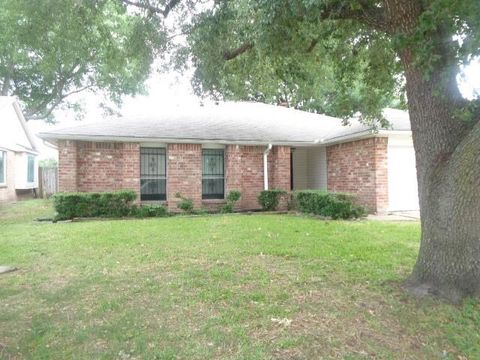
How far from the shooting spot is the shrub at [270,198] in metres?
13.0

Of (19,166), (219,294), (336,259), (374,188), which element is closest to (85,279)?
(219,294)

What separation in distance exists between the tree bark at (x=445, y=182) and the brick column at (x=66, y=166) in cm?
1013

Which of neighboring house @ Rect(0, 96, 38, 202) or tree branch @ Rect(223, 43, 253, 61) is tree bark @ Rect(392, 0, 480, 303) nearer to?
tree branch @ Rect(223, 43, 253, 61)

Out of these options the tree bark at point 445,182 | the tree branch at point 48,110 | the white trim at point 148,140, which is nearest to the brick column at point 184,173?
the white trim at point 148,140

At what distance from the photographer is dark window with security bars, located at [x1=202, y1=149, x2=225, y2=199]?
1350 centimetres

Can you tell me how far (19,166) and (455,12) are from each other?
850 inches

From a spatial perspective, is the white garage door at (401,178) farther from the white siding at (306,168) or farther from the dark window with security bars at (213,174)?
the dark window with security bars at (213,174)

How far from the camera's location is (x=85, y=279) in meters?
5.14

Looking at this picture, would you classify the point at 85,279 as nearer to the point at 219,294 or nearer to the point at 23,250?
the point at 219,294

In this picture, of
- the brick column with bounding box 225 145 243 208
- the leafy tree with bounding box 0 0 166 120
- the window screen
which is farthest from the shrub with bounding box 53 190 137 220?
the window screen

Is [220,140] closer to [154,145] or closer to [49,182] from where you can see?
[154,145]

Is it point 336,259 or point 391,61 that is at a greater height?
point 391,61

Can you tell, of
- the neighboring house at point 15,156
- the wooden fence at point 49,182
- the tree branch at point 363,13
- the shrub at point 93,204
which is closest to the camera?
the tree branch at point 363,13

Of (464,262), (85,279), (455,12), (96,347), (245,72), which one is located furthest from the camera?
(245,72)
